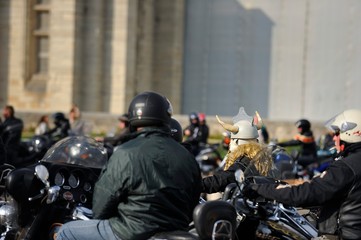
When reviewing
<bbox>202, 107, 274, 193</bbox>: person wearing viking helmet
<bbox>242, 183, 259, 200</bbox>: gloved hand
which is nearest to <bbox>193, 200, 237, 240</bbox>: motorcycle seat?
<bbox>242, 183, 259, 200</bbox>: gloved hand

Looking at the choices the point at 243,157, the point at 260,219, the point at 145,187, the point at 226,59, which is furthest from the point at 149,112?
the point at 226,59

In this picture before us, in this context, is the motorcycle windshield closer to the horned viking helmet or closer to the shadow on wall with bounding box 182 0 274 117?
the horned viking helmet

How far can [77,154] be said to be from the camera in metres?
7.29

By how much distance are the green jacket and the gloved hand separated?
43 cm

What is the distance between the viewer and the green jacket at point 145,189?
5340 mm

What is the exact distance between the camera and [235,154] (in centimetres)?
747

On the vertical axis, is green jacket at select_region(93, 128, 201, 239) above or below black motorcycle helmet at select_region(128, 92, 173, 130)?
below

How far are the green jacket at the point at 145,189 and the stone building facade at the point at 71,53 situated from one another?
2114 centimetres

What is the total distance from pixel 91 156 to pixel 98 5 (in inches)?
781

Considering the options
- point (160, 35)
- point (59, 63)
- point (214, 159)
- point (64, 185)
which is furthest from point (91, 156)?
point (160, 35)

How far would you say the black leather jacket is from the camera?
5.75 meters

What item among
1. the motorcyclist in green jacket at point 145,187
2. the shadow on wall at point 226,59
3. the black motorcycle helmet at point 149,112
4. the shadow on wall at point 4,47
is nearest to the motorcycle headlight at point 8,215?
the motorcyclist in green jacket at point 145,187

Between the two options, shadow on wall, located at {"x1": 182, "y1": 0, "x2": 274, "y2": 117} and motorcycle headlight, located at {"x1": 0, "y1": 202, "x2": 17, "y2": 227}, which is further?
shadow on wall, located at {"x1": 182, "y1": 0, "x2": 274, "y2": 117}

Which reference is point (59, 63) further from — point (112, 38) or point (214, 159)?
point (214, 159)
